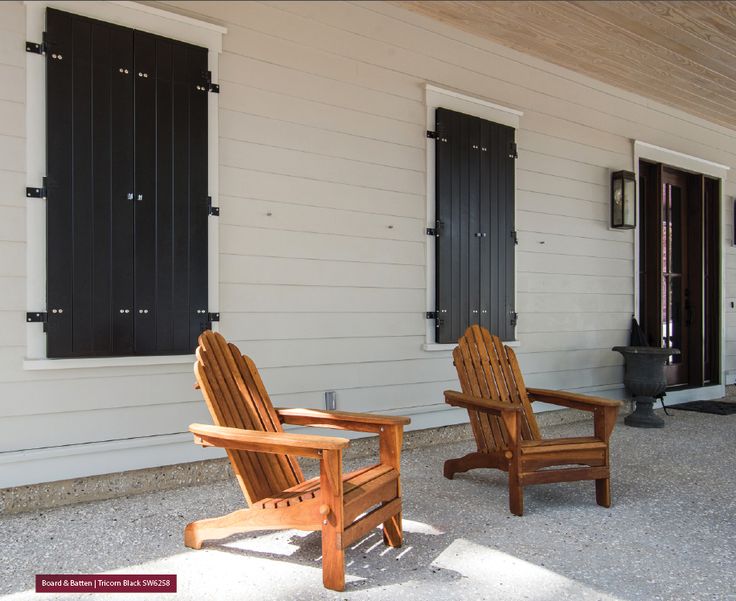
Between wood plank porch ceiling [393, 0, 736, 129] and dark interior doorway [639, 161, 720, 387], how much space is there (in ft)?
2.48

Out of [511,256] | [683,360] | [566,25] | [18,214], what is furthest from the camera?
[683,360]

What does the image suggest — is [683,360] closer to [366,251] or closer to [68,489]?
[366,251]

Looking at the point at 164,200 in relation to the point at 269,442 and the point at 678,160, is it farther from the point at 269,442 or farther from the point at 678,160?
the point at 678,160

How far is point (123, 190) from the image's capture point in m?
3.00

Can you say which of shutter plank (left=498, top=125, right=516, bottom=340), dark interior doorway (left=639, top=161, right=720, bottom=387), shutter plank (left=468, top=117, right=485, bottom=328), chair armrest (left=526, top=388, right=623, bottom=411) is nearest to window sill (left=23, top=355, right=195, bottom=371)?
chair armrest (left=526, top=388, right=623, bottom=411)

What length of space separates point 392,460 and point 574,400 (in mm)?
1189

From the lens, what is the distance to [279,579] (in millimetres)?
2137

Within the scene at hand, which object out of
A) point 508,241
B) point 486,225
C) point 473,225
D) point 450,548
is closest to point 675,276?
point 508,241

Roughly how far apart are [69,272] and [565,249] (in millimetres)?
3757

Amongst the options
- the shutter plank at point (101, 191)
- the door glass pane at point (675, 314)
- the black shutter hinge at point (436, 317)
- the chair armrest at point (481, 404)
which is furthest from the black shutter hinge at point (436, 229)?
the door glass pane at point (675, 314)

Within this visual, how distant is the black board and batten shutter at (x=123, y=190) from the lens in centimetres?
285

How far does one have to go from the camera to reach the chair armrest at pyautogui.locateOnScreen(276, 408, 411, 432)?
2.44 m

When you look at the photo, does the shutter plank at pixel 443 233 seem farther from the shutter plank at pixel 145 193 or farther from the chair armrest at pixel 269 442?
the chair armrest at pixel 269 442

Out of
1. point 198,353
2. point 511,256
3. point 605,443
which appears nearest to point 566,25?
point 198,353
